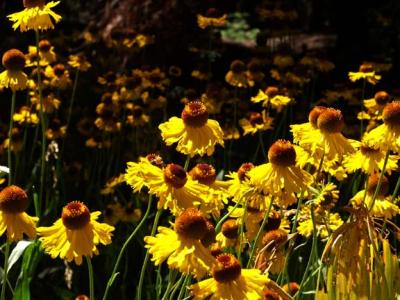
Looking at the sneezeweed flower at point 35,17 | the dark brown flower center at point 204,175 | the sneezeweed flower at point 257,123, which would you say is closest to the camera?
the dark brown flower center at point 204,175

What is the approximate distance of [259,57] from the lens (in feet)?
15.8

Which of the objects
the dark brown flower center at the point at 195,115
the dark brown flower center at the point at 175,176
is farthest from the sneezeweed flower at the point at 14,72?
the dark brown flower center at the point at 175,176

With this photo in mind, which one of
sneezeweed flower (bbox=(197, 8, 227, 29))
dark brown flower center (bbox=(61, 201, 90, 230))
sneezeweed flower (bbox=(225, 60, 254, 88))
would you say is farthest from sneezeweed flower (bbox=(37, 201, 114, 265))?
sneezeweed flower (bbox=(197, 8, 227, 29))

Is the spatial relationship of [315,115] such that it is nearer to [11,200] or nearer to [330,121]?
[330,121]

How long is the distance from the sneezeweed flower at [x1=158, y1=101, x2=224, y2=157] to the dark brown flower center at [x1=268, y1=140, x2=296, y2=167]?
0.56 ft

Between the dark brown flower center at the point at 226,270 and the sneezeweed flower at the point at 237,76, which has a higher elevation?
the dark brown flower center at the point at 226,270

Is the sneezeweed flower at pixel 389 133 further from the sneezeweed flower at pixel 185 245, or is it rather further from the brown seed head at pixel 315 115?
the sneezeweed flower at pixel 185 245

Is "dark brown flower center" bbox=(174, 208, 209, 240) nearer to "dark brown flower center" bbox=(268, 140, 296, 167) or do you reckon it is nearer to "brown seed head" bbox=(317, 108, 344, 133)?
"dark brown flower center" bbox=(268, 140, 296, 167)

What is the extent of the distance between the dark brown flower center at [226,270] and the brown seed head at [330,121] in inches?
22.9

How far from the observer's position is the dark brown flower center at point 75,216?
164 cm

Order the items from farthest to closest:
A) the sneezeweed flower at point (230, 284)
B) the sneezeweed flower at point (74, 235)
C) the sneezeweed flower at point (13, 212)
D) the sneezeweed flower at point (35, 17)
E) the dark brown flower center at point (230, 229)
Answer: the sneezeweed flower at point (35, 17) → the dark brown flower center at point (230, 229) → the sneezeweed flower at point (13, 212) → the sneezeweed flower at point (74, 235) → the sneezeweed flower at point (230, 284)

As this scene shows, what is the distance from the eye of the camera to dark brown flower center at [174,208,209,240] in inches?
58.5

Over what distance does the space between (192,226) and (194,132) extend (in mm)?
501

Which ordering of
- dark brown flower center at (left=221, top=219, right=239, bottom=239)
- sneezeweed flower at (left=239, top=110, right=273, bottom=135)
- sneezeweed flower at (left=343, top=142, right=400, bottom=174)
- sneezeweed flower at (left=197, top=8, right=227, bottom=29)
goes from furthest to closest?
sneezeweed flower at (left=197, top=8, right=227, bottom=29)
sneezeweed flower at (left=239, top=110, right=273, bottom=135)
sneezeweed flower at (left=343, top=142, right=400, bottom=174)
dark brown flower center at (left=221, top=219, right=239, bottom=239)
